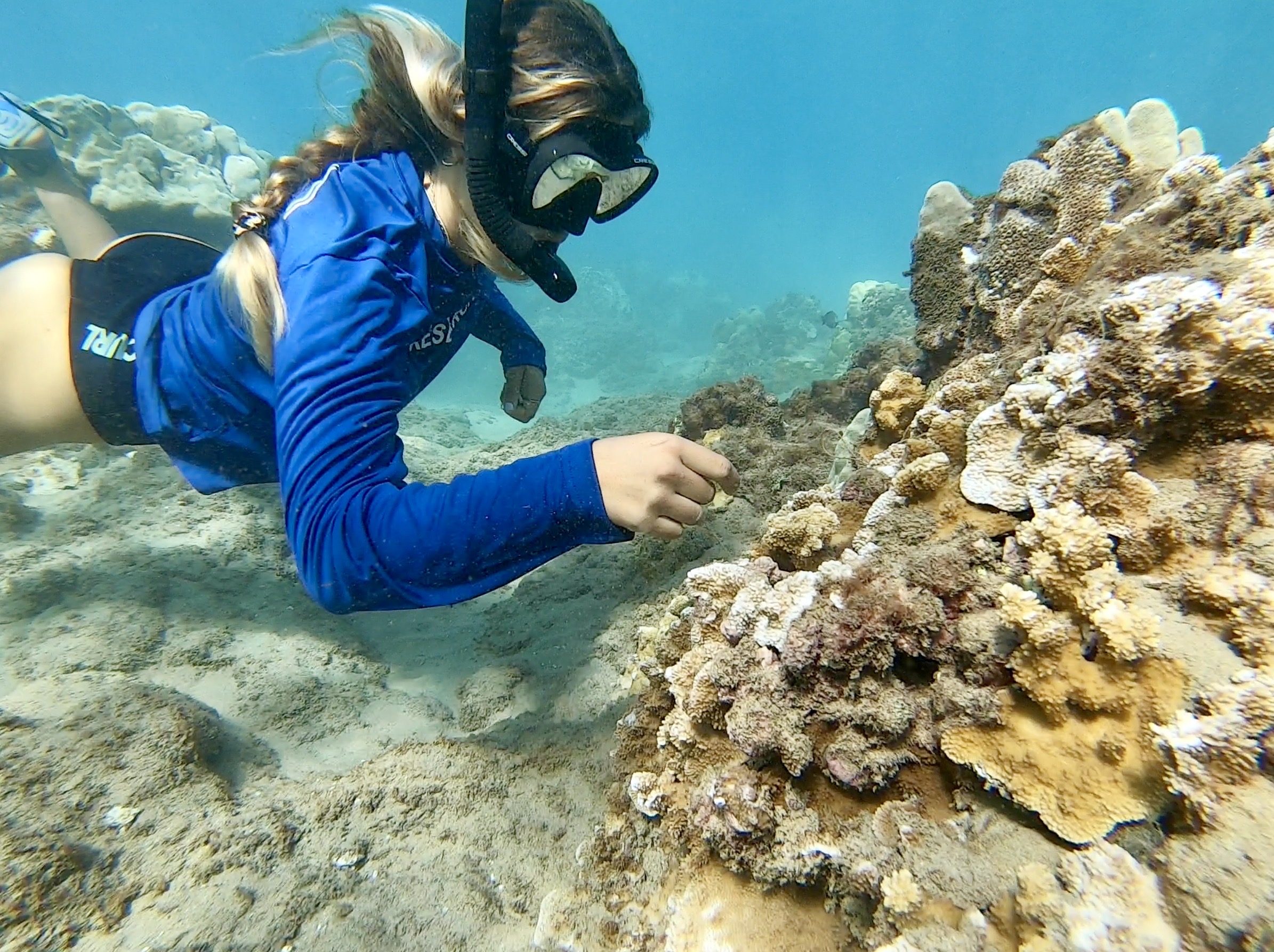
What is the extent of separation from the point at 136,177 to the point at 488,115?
1008 centimetres

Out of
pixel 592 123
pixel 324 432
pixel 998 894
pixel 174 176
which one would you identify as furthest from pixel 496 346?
pixel 174 176

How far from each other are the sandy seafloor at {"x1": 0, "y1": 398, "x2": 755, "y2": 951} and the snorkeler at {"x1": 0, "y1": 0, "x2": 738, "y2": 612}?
0.72 m

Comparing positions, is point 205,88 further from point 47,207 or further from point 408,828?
point 408,828

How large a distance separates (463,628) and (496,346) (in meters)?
1.79

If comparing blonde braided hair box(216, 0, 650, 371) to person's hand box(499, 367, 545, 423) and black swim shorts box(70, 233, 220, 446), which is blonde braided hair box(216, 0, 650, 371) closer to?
black swim shorts box(70, 233, 220, 446)

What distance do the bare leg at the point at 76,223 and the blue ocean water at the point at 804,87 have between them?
112 feet

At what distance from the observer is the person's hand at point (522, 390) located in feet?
11.8

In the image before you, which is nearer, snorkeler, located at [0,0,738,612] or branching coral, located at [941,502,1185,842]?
branching coral, located at [941,502,1185,842]

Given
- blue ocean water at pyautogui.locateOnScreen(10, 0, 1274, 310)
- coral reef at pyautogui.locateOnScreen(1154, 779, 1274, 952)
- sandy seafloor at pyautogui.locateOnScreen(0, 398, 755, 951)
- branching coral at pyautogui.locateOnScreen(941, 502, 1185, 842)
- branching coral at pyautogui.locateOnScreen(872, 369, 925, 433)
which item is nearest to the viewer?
coral reef at pyautogui.locateOnScreen(1154, 779, 1274, 952)

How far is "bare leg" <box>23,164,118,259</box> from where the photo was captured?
412 cm

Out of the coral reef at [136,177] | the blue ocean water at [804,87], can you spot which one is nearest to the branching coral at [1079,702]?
the coral reef at [136,177]

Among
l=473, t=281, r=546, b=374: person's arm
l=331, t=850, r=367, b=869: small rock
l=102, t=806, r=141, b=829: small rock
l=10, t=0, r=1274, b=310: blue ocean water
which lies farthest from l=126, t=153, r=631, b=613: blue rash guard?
l=10, t=0, r=1274, b=310: blue ocean water

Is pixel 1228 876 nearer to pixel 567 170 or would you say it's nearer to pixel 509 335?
pixel 567 170

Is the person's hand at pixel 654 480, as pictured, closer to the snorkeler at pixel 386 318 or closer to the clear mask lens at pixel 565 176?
the snorkeler at pixel 386 318
